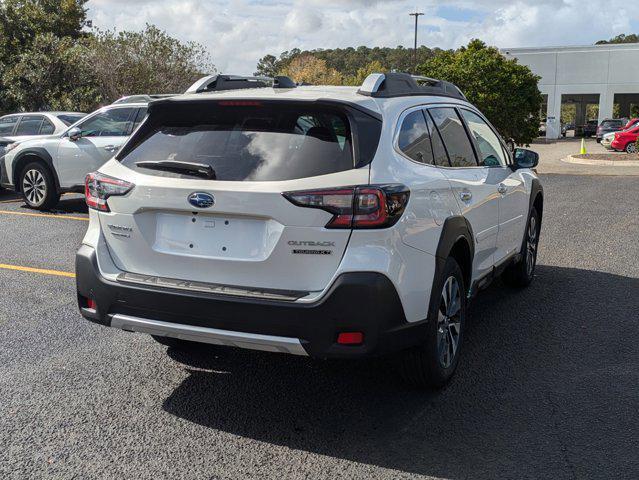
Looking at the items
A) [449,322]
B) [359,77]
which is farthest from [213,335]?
[359,77]

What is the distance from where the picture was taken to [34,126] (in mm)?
13273

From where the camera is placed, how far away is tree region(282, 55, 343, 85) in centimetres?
6344

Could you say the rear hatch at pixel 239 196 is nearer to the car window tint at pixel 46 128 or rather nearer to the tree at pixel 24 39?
the car window tint at pixel 46 128

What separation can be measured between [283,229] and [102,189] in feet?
3.83

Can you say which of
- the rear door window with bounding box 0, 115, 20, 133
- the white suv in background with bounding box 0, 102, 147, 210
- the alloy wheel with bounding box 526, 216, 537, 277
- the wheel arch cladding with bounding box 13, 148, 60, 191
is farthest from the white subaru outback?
the rear door window with bounding box 0, 115, 20, 133

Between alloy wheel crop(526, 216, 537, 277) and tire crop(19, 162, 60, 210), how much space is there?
8.01 meters

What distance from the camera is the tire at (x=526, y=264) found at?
6.38 meters

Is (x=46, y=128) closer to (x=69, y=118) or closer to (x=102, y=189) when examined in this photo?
(x=69, y=118)

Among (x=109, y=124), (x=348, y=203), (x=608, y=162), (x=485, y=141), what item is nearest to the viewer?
(x=348, y=203)

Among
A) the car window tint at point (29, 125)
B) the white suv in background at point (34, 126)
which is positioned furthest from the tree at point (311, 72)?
the car window tint at point (29, 125)

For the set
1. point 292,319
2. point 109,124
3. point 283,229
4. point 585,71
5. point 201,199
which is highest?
point 585,71

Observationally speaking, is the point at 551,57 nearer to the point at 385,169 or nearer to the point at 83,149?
the point at 83,149

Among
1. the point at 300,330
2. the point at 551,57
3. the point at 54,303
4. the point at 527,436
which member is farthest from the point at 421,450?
the point at 551,57

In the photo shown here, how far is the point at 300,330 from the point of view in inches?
133
